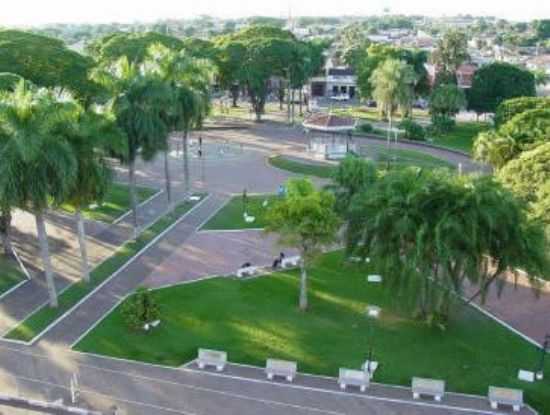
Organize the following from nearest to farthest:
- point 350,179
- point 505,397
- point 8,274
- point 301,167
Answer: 1. point 505,397
2. point 8,274
3. point 350,179
4. point 301,167

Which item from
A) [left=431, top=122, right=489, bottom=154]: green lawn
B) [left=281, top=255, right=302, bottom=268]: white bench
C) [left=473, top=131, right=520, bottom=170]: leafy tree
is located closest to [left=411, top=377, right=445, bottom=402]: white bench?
[left=281, top=255, right=302, bottom=268]: white bench

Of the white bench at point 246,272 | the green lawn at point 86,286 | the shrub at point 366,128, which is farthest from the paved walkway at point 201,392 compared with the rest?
the shrub at point 366,128

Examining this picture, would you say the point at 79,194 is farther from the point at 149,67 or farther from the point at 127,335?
the point at 149,67

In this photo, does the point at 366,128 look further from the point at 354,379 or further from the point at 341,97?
the point at 354,379

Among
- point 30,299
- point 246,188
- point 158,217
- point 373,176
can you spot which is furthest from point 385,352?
point 246,188

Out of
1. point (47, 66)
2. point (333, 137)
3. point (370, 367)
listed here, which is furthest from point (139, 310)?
point (333, 137)

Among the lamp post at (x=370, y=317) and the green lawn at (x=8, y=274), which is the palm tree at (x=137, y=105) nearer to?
the green lawn at (x=8, y=274)
